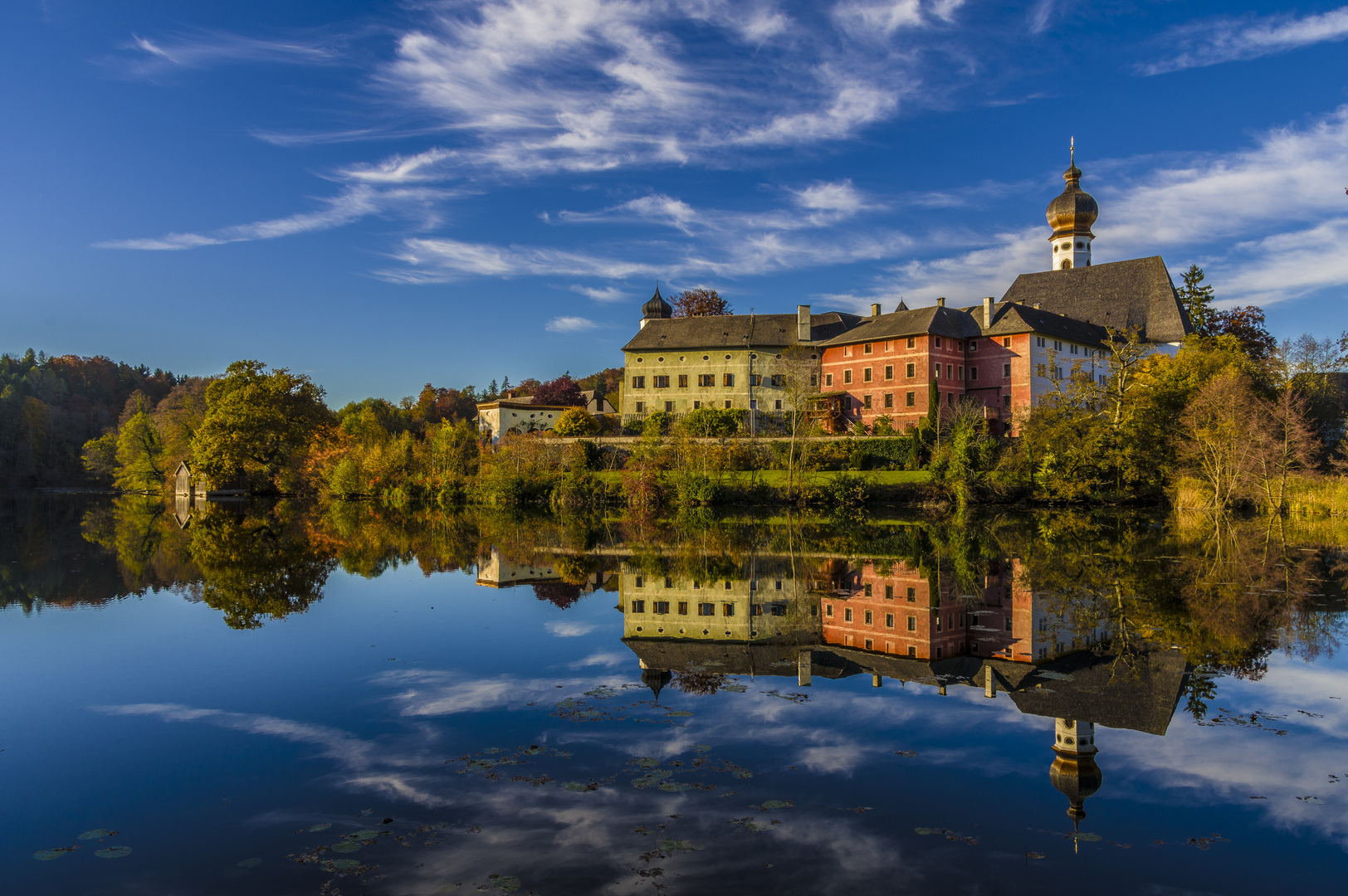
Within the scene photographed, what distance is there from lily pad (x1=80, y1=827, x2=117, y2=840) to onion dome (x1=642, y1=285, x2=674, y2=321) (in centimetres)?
6427

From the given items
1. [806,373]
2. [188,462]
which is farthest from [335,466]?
[806,373]

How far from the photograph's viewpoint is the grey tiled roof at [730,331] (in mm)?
55125

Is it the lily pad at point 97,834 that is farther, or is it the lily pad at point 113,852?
the lily pad at point 97,834

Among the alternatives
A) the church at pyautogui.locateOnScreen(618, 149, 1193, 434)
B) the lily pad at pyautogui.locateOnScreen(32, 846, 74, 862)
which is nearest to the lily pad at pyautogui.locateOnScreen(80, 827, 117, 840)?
the lily pad at pyautogui.locateOnScreen(32, 846, 74, 862)

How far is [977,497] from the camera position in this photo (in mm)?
37594

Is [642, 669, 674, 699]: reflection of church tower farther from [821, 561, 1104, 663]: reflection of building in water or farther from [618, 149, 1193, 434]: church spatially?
[618, 149, 1193, 434]: church

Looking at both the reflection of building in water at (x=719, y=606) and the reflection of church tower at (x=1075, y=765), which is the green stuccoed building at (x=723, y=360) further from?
the reflection of church tower at (x=1075, y=765)

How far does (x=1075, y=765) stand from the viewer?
20.7 ft

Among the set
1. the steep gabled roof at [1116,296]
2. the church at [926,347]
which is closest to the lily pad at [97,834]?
the church at [926,347]

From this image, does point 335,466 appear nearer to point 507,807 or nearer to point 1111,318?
point 507,807

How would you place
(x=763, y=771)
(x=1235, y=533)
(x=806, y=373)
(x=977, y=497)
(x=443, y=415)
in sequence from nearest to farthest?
(x=763, y=771) → (x=1235, y=533) → (x=977, y=497) → (x=806, y=373) → (x=443, y=415)

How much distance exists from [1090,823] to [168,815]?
6338 mm

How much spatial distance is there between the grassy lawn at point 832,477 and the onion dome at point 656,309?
91.7 ft

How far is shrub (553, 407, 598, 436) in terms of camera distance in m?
51.9
